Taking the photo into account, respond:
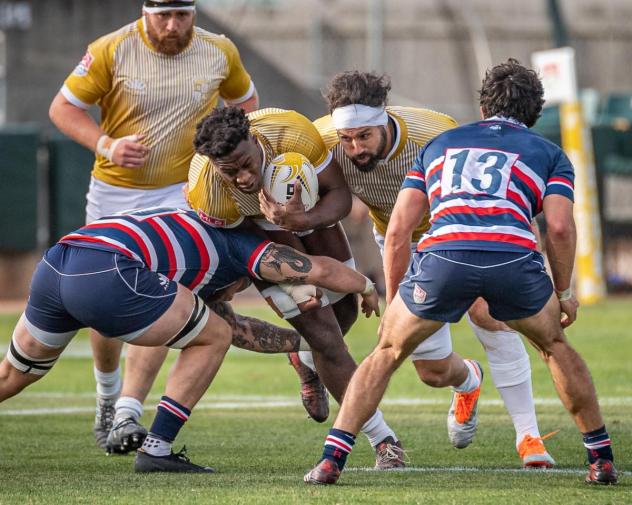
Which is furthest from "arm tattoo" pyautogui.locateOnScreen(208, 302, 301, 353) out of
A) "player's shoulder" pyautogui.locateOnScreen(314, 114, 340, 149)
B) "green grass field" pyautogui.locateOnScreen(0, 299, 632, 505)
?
"player's shoulder" pyautogui.locateOnScreen(314, 114, 340, 149)

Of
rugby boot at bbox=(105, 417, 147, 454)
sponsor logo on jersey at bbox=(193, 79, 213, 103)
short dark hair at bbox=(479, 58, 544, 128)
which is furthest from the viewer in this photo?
sponsor logo on jersey at bbox=(193, 79, 213, 103)

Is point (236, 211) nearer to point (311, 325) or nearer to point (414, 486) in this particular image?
point (311, 325)

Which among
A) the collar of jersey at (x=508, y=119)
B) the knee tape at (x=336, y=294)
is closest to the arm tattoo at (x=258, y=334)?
the knee tape at (x=336, y=294)

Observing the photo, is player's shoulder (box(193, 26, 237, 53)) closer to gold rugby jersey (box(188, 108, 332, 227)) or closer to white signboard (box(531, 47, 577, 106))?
gold rugby jersey (box(188, 108, 332, 227))

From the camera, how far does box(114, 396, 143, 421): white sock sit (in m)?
7.15

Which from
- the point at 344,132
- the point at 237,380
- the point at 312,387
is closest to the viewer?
the point at 344,132

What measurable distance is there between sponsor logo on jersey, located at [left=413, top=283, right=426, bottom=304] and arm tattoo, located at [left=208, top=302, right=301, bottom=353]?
1801 mm

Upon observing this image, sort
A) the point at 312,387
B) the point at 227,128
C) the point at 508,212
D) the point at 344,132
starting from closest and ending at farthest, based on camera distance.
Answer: the point at 508,212 → the point at 227,128 → the point at 344,132 → the point at 312,387

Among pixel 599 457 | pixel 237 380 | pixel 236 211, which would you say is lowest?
pixel 237 380

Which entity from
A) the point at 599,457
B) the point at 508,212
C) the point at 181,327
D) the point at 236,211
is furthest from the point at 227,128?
the point at 599,457

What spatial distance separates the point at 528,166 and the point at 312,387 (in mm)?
2363

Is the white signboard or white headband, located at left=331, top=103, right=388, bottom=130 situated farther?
the white signboard

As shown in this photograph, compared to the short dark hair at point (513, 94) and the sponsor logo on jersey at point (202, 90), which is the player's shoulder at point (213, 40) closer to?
the sponsor logo on jersey at point (202, 90)

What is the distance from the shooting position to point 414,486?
5.64 metres
